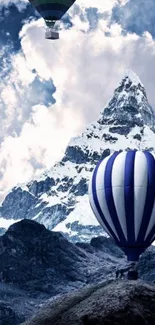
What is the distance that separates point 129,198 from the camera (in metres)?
90.4

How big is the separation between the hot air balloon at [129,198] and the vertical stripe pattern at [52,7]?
47.5 meters

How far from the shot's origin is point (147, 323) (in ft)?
161

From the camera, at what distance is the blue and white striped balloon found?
89688mm

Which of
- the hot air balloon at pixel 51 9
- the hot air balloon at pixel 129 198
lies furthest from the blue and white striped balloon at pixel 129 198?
the hot air balloon at pixel 51 9

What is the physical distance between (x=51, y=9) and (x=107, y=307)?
3597 inches

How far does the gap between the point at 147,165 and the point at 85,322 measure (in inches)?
1713

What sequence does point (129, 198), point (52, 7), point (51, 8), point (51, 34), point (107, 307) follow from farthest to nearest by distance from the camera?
point (51, 8) < point (52, 7) < point (51, 34) < point (129, 198) < point (107, 307)

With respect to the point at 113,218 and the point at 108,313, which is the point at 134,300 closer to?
the point at 108,313

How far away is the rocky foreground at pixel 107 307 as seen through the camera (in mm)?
48969

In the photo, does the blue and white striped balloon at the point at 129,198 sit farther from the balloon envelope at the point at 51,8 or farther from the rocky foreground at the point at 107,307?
the balloon envelope at the point at 51,8

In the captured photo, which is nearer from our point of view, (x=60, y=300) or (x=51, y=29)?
(x=60, y=300)

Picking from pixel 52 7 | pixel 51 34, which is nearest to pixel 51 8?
pixel 52 7

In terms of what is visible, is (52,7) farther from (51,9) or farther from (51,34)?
(51,34)

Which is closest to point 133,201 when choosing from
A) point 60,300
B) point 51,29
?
point 60,300
